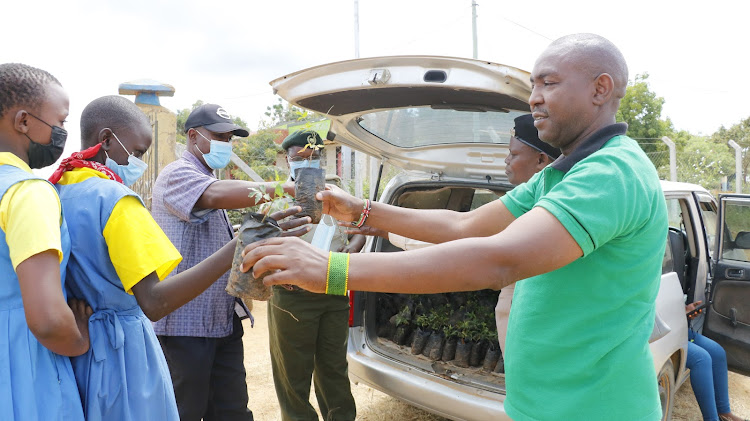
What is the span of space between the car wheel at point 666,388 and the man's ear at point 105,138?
3244 mm

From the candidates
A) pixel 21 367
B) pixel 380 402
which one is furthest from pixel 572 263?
pixel 380 402

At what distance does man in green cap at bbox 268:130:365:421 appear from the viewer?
3.35m

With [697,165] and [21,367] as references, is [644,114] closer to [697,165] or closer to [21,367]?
[697,165]

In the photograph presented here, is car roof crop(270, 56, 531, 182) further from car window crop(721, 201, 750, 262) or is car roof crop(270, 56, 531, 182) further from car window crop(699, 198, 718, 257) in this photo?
car window crop(699, 198, 718, 257)

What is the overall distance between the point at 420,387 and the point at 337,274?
2064mm

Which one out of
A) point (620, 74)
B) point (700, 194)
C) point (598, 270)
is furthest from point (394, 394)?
point (700, 194)

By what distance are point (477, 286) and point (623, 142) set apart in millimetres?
634

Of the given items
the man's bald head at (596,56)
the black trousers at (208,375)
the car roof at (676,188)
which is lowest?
the black trousers at (208,375)

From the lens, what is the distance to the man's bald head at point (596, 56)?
1.51 metres

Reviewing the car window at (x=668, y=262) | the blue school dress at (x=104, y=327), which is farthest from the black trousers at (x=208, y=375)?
the car window at (x=668, y=262)

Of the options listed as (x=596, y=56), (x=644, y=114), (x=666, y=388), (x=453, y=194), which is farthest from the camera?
(x=644, y=114)

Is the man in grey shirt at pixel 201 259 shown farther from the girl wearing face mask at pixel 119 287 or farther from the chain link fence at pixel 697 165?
the chain link fence at pixel 697 165

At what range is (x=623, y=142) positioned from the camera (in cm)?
148

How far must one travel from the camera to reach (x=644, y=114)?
19.7 m
